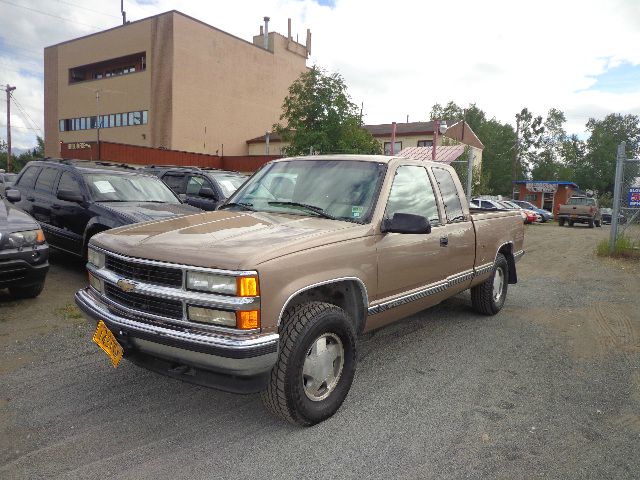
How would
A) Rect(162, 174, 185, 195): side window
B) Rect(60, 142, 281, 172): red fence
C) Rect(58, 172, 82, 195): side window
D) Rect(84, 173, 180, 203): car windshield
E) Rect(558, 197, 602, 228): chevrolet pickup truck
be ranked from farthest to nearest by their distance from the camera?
Rect(558, 197, 602, 228): chevrolet pickup truck
Rect(60, 142, 281, 172): red fence
Rect(162, 174, 185, 195): side window
Rect(58, 172, 82, 195): side window
Rect(84, 173, 180, 203): car windshield

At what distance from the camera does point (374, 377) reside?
403cm

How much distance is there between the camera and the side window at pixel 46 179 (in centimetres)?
766

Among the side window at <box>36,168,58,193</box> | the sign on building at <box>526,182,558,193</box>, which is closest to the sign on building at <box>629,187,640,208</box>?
the side window at <box>36,168,58,193</box>

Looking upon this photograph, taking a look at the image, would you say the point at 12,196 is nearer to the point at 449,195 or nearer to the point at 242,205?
the point at 242,205

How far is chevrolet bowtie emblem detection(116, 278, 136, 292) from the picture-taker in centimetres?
298

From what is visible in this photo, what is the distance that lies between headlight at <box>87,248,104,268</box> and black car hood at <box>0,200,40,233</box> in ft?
7.94

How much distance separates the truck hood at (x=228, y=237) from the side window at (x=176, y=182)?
22.3ft

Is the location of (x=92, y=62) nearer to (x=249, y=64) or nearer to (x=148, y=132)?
(x=148, y=132)

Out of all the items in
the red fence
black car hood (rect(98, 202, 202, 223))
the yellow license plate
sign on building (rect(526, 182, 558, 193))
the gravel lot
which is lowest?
the gravel lot

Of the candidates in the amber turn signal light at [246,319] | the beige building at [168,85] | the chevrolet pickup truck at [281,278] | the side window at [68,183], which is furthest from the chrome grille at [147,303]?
the beige building at [168,85]

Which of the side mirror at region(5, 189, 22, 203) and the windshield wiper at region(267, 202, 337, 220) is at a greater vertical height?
the windshield wiper at region(267, 202, 337, 220)

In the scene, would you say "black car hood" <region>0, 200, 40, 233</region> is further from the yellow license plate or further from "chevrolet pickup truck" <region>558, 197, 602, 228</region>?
"chevrolet pickup truck" <region>558, 197, 602, 228</region>

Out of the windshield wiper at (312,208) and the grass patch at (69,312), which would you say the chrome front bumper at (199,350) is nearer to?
the windshield wiper at (312,208)

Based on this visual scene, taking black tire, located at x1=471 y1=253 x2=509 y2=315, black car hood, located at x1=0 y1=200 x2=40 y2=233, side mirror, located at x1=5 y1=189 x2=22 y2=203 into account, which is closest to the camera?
black car hood, located at x1=0 y1=200 x2=40 y2=233
